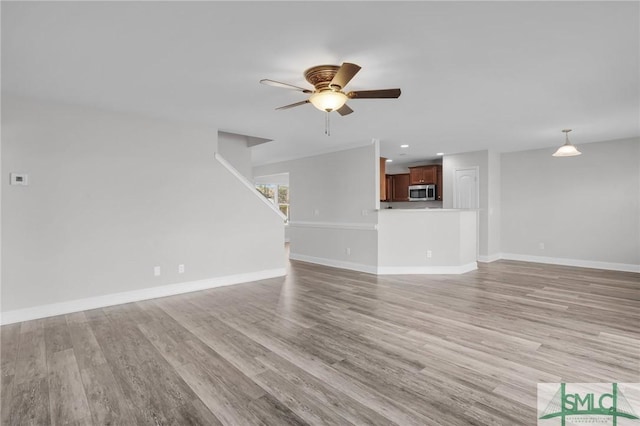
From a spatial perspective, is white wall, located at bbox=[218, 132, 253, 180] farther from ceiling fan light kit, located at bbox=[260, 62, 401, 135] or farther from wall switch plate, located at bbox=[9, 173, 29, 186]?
ceiling fan light kit, located at bbox=[260, 62, 401, 135]

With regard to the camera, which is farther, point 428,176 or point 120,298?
point 428,176

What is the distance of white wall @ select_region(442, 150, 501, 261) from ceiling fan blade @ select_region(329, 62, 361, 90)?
5.62m

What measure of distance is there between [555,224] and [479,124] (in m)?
3.58

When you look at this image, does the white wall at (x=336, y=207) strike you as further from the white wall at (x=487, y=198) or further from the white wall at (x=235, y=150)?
the white wall at (x=487, y=198)

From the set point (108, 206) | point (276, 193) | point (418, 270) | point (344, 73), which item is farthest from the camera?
point (276, 193)

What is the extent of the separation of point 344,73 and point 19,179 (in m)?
3.59

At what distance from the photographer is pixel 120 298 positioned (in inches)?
158

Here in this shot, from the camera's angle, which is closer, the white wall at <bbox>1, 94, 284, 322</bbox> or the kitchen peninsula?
the white wall at <bbox>1, 94, 284, 322</bbox>

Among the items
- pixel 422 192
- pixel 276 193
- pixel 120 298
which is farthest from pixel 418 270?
pixel 276 193

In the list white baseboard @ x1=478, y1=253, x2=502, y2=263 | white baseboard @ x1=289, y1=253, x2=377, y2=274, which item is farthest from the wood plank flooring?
white baseboard @ x1=478, y1=253, x2=502, y2=263

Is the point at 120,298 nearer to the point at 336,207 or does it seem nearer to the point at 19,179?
the point at 19,179

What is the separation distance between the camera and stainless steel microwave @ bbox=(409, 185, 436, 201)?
831 centimetres

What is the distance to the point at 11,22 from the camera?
6.89 ft

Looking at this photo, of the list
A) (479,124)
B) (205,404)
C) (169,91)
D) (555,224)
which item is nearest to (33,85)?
(169,91)
